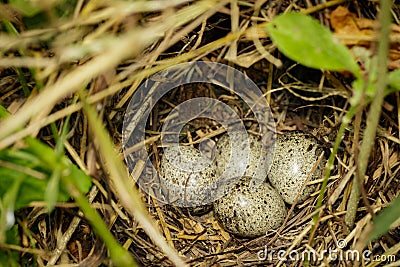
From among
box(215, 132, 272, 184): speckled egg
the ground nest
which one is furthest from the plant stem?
box(215, 132, 272, 184): speckled egg

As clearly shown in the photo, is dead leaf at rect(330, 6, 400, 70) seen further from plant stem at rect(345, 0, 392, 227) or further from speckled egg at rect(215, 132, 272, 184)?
speckled egg at rect(215, 132, 272, 184)

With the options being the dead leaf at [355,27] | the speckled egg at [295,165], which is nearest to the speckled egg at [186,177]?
the speckled egg at [295,165]

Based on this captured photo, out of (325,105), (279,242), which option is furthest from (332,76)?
(279,242)

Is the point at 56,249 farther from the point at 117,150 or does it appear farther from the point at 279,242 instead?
the point at 279,242

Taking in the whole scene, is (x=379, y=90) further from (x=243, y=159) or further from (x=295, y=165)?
(x=243, y=159)

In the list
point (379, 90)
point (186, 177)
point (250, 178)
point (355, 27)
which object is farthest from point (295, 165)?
point (379, 90)

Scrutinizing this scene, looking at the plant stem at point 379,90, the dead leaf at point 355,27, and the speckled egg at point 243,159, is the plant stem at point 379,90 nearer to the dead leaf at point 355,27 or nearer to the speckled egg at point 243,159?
the dead leaf at point 355,27
